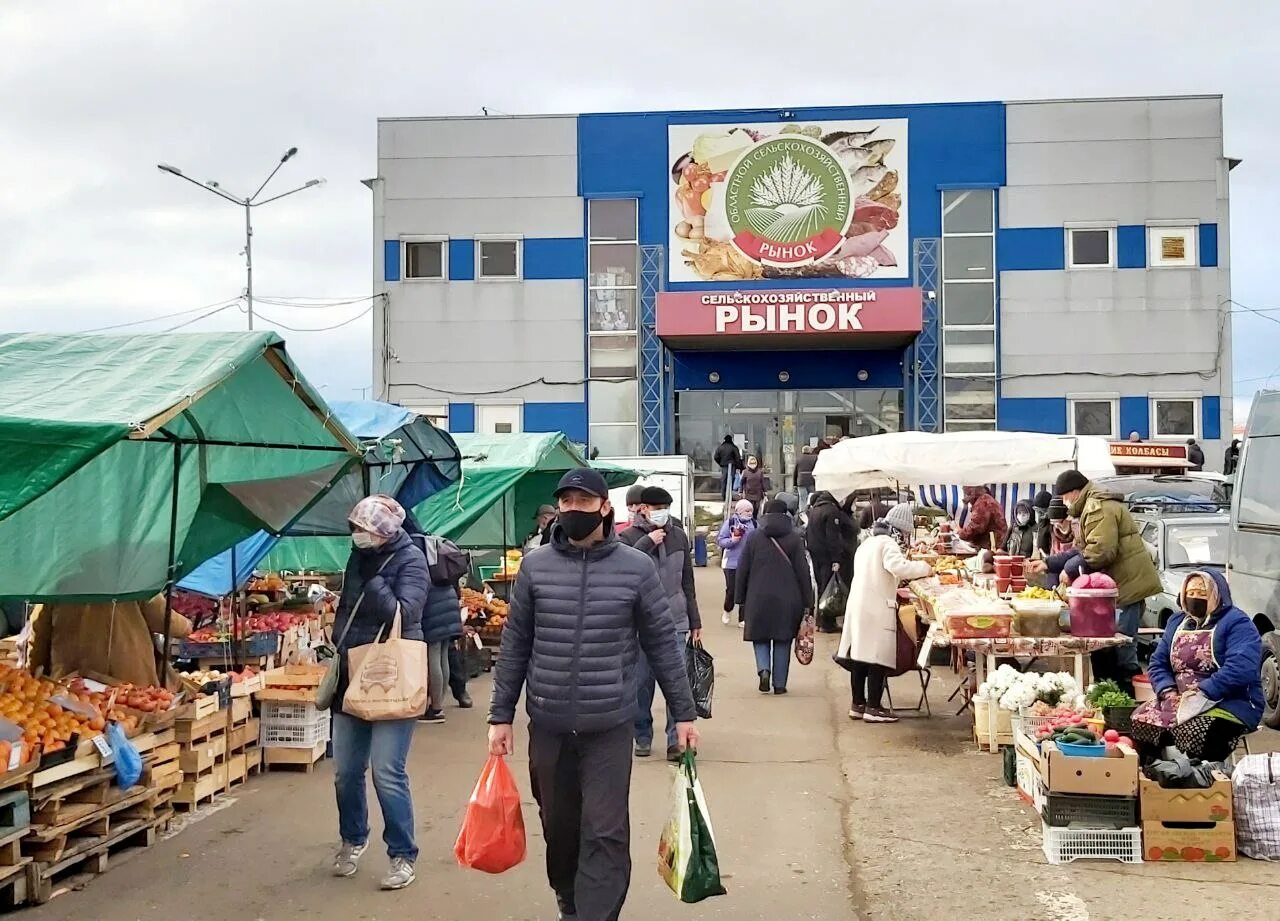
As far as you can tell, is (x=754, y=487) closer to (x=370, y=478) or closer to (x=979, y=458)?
(x=979, y=458)

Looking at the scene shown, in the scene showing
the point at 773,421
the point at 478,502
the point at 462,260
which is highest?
the point at 462,260

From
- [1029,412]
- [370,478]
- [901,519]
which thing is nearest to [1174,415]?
[1029,412]

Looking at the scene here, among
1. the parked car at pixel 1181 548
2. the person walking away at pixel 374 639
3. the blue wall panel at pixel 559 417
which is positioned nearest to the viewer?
the person walking away at pixel 374 639

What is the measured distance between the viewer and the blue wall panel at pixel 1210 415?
30203 millimetres

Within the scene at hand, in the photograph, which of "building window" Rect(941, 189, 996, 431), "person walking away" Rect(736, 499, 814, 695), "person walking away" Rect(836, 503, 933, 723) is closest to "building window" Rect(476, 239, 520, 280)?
"building window" Rect(941, 189, 996, 431)

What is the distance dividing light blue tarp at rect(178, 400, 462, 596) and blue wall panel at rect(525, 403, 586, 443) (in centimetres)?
1883

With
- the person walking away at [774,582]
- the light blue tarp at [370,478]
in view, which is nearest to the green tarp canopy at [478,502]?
the light blue tarp at [370,478]

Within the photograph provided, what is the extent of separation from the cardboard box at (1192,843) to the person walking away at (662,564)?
11.4ft

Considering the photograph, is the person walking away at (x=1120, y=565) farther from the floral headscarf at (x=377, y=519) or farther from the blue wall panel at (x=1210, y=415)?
the blue wall panel at (x=1210, y=415)

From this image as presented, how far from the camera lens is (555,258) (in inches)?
1235

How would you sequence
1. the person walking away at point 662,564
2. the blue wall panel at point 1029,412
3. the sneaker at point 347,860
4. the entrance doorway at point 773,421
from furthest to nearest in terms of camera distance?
the entrance doorway at point 773,421 → the blue wall panel at point 1029,412 → the person walking away at point 662,564 → the sneaker at point 347,860

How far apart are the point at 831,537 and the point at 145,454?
10.1m

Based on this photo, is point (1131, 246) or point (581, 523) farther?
point (1131, 246)

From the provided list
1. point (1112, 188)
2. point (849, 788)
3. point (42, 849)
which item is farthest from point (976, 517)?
point (1112, 188)
